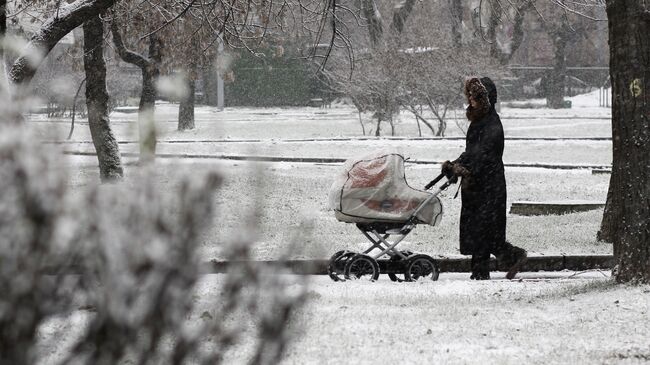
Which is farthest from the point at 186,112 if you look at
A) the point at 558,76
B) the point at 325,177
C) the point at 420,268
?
the point at 420,268

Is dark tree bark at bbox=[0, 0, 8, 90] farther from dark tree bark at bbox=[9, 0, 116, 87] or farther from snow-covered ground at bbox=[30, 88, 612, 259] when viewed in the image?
snow-covered ground at bbox=[30, 88, 612, 259]

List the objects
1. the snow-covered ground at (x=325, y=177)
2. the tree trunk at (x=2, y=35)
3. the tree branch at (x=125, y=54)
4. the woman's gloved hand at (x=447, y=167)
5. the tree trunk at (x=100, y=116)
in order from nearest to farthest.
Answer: the woman's gloved hand at (x=447, y=167) < the snow-covered ground at (x=325, y=177) < the tree trunk at (x=2, y=35) < the tree trunk at (x=100, y=116) < the tree branch at (x=125, y=54)

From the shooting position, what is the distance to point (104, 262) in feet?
9.66

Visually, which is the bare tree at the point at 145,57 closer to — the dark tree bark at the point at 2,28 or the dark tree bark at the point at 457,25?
the dark tree bark at the point at 2,28

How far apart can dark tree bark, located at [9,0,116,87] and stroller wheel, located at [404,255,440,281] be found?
3745 mm

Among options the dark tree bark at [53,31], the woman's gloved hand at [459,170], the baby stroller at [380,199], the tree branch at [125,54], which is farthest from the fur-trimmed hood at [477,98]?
the tree branch at [125,54]

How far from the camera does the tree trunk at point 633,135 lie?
24.3ft

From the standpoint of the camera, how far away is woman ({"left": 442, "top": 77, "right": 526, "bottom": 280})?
28.5ft

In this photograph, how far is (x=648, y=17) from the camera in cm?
738

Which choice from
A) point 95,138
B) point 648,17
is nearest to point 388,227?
point 648,17

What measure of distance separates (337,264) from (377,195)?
82 cm

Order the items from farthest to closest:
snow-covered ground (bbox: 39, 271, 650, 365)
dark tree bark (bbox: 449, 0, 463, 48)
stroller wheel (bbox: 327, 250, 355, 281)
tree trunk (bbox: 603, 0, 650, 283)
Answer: dark tree bark (bbox: 449, 0, 463, 48) < stroller wheel (bbox: 327, 250, 355, 281) < tree trunk (bbox: 603, 0, 650, 283) < snow-covered ground (bbox: 39, 271, 650, 365)

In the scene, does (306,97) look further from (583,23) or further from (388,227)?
(388,227)

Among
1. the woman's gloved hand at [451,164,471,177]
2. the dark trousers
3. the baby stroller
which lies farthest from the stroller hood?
the dark trousers
